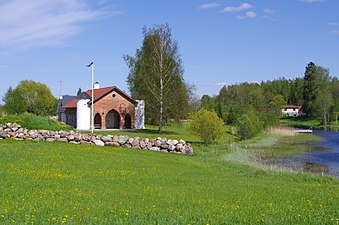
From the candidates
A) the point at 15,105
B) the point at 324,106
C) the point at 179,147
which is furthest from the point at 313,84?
the point at 179,147

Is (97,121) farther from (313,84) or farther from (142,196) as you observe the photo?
(313,84)

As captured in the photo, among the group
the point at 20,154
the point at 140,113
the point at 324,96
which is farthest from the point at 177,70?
the point at 324,96

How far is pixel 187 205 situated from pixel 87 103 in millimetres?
46361

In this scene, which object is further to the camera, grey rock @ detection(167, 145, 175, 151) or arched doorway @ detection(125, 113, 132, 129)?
arched doorway @ detection(125, 113, 132, 129)

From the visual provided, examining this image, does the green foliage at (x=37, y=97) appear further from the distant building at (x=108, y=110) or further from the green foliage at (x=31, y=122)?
the green foliage at (x=31, y=122)

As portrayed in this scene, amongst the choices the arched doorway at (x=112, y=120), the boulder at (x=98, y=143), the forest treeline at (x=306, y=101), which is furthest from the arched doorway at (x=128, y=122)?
the boulder at (x=98, y=143)

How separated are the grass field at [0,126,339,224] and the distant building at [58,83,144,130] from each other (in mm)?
35670

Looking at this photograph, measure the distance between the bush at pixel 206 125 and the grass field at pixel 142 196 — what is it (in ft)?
60.3

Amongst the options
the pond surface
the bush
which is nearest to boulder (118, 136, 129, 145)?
the pond surface

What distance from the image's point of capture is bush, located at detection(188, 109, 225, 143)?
37719mm

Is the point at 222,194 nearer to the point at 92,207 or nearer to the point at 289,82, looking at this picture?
the point at 92,207

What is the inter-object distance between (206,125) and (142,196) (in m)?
26.8

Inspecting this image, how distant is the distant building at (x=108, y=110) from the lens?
55.0m

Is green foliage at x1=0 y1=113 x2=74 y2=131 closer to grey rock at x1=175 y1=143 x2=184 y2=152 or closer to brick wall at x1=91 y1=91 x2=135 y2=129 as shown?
grey rock at x1=175 y1=143 x2=184 y2=152
